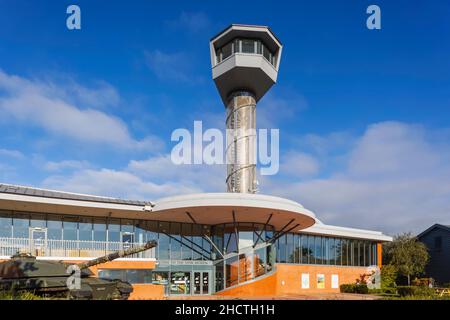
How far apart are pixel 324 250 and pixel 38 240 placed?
2670cm

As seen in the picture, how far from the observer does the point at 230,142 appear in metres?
39.6

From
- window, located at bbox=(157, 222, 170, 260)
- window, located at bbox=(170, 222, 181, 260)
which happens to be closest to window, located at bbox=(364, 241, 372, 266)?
window, located at bbox=(170, 222, 181, 260)

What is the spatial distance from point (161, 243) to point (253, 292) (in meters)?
7.58

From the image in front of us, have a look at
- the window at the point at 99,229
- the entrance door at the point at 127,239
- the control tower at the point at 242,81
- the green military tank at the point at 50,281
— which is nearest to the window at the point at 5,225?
the window at the point at 99,229

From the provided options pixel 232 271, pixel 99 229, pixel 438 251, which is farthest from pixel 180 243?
pixel 438 251

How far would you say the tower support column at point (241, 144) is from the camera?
3838 cm

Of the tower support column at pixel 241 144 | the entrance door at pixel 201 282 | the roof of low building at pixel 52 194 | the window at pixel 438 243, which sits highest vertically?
the tower support column at pixel 241 144

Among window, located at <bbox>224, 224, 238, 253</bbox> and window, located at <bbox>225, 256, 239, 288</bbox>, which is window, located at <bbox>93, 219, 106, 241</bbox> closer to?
window, located at <bbox>224, 224, 238, 253</bbox>

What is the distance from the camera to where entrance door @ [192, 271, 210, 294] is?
105 feet

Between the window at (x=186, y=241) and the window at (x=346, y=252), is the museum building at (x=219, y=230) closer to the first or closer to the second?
the window at (x=186, y=241)

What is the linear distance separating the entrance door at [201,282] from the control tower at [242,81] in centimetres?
864

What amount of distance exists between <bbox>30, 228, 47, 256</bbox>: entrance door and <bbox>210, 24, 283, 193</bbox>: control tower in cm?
1633
